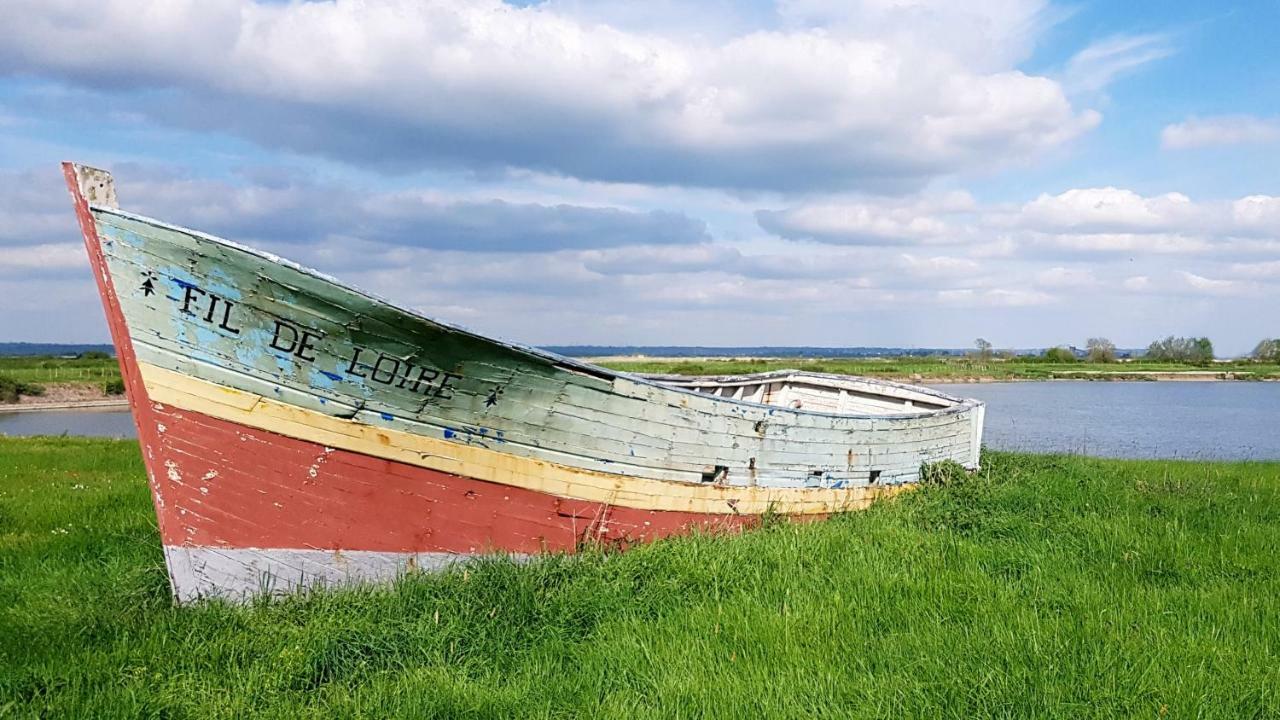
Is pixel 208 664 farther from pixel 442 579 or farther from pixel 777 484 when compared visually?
pixel 777 484

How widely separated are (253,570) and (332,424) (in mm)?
1052

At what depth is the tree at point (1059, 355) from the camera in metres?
87.9

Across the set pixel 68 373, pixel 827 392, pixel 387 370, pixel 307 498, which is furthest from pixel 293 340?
pixel 68 373

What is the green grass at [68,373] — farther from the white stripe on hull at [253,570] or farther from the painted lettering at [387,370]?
the painted lettering at [387,370]

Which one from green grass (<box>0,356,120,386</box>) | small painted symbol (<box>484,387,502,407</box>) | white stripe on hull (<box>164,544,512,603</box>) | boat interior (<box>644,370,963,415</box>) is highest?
small painted symbol (<box>484,387,502,407</box>)

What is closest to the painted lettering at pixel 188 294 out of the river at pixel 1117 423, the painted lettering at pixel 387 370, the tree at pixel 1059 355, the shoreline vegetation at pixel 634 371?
the painted lettering at pixel 387 370

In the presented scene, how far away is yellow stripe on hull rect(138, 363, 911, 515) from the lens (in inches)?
177

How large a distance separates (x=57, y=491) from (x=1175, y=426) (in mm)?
28601

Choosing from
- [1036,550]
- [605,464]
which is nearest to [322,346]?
[605,464]

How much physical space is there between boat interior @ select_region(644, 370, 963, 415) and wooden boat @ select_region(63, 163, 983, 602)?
17.8 ft

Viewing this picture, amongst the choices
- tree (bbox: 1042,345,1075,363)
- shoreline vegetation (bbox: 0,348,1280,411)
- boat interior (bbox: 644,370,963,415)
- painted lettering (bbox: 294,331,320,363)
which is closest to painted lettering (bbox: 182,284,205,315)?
painted lettering (bbox: 294,331,320,363)

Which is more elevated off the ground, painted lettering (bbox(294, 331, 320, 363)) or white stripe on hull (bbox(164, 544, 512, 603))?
painted lettering (bbox(294, 331, 320, 363))

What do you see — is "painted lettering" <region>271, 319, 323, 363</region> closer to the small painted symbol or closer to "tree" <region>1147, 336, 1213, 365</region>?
the small painted symbol

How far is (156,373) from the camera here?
4484mm
